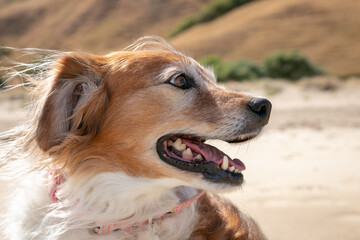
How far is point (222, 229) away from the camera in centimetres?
324

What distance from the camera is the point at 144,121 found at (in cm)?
310

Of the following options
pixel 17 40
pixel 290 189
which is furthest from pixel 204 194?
pixel 17 40

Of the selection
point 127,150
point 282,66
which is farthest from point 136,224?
point 282,66

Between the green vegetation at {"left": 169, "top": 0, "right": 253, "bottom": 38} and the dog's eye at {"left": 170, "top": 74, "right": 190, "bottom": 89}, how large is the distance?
44729 mm

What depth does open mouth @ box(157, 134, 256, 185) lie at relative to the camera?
3.06 meters

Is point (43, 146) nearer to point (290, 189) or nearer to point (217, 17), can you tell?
point (290, 189)

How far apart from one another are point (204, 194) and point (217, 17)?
148 ft

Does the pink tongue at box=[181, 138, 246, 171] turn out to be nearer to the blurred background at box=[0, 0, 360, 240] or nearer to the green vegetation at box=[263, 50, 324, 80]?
the blurred background at box=[0, 0, 360, 240]

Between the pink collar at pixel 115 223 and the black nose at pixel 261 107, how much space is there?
0.64m

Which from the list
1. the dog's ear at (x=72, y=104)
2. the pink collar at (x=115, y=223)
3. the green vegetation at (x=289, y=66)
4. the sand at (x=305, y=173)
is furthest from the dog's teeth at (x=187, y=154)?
the green vegetation at (x=289, y=66)

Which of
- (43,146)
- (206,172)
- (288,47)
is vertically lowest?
(288,47)

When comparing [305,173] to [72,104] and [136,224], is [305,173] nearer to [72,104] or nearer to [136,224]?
[136,224]

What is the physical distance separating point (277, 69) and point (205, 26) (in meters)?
21.5

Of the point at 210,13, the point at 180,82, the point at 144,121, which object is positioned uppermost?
the point at 180,82
